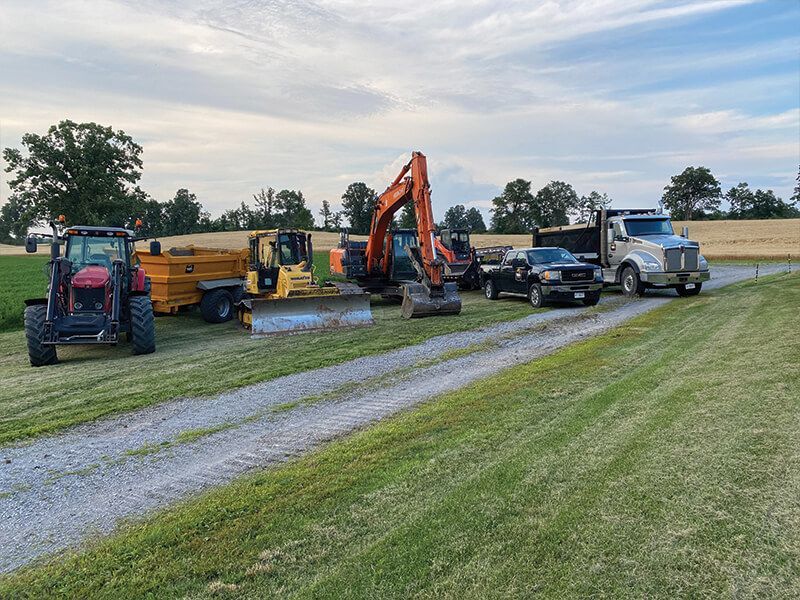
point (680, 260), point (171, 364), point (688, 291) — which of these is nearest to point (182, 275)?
point (171, 364)

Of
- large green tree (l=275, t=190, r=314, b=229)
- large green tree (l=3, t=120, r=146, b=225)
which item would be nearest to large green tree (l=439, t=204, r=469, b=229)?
large green tree (l=275, t=190, r=314, b=229)

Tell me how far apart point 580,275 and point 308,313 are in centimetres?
773

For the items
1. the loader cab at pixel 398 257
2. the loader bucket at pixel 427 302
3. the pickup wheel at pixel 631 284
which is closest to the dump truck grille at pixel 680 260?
the pickup wheel at pixel 631 284

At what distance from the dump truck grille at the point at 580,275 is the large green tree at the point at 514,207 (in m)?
82.9

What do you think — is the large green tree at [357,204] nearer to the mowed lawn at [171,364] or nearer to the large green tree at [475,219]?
the large green tree at [475,219]

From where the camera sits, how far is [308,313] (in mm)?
12742

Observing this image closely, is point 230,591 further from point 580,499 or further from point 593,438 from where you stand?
point 593,438

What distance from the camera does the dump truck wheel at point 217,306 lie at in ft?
49.9

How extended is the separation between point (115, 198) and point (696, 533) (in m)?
50.7

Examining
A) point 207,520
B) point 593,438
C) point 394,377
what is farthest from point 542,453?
point 394,377

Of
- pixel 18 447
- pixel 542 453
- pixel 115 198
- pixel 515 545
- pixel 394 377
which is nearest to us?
pixel 515 545

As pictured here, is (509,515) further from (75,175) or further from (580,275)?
(75,175)

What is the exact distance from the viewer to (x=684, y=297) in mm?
16719

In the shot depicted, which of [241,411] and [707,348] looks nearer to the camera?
[241,411]
